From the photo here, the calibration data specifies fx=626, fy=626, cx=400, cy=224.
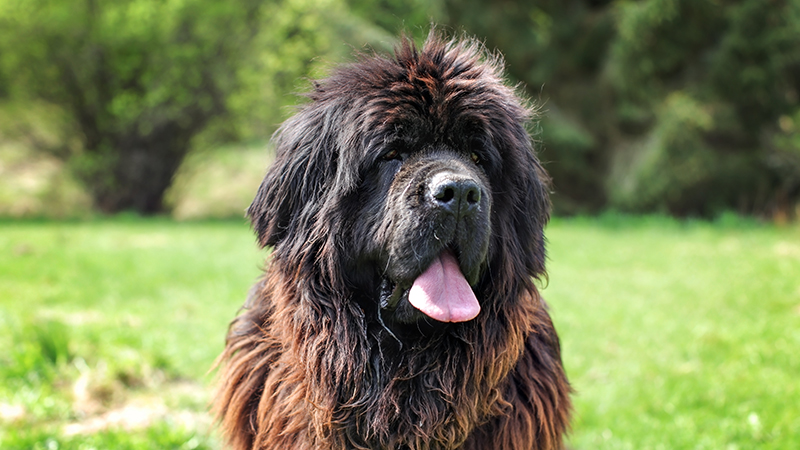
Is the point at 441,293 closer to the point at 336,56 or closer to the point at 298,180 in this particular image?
the point at 298,180

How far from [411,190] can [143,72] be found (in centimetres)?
1623

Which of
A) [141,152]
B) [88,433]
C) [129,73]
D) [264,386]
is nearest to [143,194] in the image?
[141,152]

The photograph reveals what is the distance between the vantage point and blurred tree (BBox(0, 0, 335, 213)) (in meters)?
15.0

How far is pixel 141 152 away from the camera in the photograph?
55.9 feet

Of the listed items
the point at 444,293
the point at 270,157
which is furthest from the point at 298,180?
the point at 444,293

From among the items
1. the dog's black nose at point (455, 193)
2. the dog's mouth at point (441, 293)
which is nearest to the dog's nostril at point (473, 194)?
the dog's black nose at point (455, 193)

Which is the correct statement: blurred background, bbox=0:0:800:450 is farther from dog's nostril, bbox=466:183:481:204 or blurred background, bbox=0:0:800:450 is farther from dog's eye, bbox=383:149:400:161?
dog's nostril, bbox=466:183:481:204

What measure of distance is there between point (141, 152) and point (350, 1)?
28.7ft

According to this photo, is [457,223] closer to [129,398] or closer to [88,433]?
[88,433]

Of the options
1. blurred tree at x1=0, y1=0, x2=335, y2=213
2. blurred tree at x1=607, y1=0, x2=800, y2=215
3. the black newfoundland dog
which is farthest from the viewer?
blurred tree at x1=0, y1=0, x2=335, y2=213

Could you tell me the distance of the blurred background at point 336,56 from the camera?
43.4ft

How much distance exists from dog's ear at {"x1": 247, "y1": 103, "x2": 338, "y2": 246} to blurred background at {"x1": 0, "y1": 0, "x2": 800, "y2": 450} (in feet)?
1.24

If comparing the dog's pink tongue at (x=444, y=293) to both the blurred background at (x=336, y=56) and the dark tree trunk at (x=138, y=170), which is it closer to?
the blurred background at (x=336, y=56)

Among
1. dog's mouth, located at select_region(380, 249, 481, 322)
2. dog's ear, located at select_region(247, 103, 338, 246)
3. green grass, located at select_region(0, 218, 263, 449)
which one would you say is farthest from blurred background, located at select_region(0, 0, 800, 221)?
dog's mouth, located at select_region(380, 249, 481, 322)
